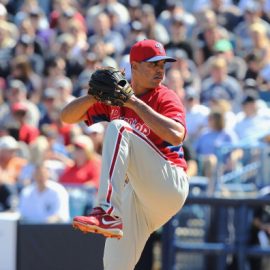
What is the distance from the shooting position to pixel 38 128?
1312 cm

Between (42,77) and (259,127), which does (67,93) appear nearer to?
(42,77)

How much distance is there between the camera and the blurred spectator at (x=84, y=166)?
440 inches

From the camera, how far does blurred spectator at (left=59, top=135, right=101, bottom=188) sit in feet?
36.7

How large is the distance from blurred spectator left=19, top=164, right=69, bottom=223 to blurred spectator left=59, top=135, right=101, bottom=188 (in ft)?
1.40

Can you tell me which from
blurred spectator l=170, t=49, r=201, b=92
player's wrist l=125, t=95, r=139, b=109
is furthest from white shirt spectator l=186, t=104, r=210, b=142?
player's wrist l=125, t=95, r=139, b=109

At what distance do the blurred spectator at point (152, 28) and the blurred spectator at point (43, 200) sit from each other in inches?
166

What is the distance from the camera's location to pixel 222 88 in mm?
12867

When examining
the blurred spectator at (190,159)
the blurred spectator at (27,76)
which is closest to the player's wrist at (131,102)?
the blurred spectator at (190,159)

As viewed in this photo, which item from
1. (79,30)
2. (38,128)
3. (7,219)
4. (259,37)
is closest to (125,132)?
(7,219)

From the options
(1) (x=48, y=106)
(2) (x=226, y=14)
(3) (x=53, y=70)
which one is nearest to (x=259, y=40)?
(2) (x=226, y=14)

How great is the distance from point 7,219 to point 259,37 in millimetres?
5757

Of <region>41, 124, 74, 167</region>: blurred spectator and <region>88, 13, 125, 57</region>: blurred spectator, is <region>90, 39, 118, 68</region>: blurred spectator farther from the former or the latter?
<region>41, 124, 74, 167</region>: blurred spectator

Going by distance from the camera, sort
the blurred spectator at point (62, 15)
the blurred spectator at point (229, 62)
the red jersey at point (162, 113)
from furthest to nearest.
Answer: the blurred spectator at point (62, 15)
the blurred spectator at point (229, 62)
the red jersey at point (162, 113)

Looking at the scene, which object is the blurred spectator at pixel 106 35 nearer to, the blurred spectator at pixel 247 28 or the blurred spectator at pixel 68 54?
the blurred spectator at pixel 68 54
